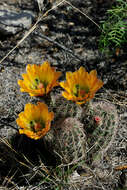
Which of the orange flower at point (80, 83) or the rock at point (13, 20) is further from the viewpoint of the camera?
the rock at point (13, 20)

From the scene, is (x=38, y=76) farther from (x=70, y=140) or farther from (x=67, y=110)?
(x=70, y=140)

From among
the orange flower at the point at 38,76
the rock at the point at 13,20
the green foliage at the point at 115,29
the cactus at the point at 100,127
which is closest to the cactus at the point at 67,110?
the cactus at the point at 100,127

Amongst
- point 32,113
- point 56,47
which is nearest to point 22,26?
point 56,47

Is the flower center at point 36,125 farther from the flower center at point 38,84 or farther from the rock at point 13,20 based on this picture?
the rock at point 13,20

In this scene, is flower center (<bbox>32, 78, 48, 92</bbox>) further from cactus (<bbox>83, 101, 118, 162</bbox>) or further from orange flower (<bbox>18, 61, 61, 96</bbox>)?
cactus (<bbox>83, 101, 118, 162</bbox>)

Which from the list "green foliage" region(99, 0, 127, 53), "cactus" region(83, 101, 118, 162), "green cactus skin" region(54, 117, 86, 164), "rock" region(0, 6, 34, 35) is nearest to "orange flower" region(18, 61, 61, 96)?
"green cactus skin" region(54, 117, 86, 164)

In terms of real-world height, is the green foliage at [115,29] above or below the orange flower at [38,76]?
above

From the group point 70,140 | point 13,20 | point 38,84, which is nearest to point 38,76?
point 38,84
